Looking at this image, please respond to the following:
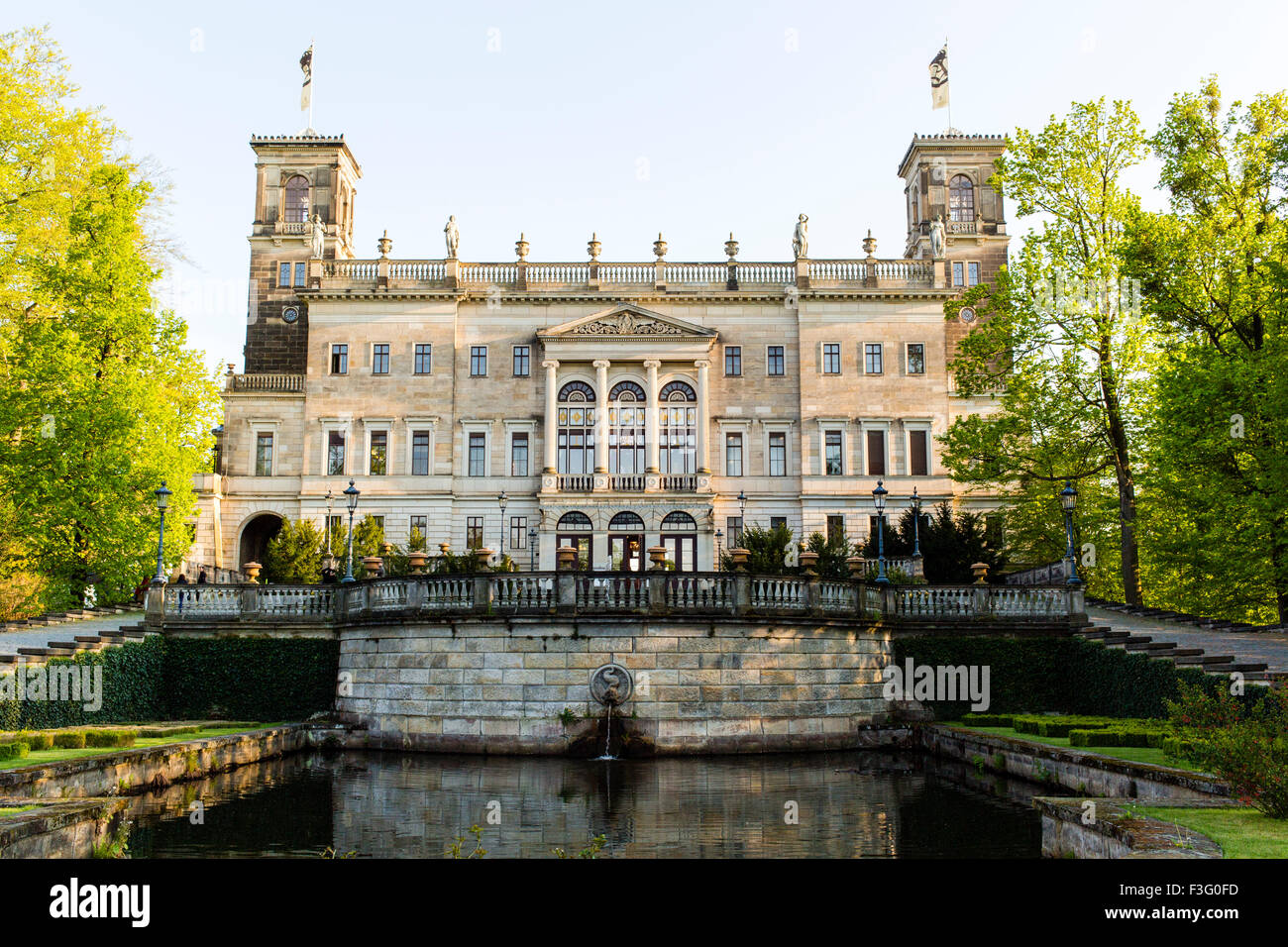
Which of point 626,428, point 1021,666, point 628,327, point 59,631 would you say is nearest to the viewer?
point 1021,666

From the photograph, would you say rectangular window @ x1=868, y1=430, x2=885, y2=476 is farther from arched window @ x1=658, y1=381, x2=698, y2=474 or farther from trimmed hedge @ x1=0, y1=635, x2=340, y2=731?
trimmed hedge @ x1=0, y1=635, x2=340, y2=731

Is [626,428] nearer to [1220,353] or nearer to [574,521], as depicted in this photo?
[574,521]

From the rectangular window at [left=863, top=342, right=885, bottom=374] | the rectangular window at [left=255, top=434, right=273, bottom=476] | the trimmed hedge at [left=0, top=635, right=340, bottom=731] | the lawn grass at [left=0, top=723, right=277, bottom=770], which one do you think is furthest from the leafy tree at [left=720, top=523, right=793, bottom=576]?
the rectangular window at [left=255, top=434, right=273, bottom=476]

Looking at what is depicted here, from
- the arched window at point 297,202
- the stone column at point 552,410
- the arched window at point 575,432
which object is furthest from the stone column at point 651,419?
the arched window at point 297,202

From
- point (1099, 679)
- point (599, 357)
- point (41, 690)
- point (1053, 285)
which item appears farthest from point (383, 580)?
point (599, 357)

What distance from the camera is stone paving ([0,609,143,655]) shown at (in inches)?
1164

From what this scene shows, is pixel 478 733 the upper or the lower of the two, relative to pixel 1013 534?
lower

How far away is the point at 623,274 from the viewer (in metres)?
57.3

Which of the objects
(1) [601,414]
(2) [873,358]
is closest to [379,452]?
(1) [601,414]

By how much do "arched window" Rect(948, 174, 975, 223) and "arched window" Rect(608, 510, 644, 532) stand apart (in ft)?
87.7

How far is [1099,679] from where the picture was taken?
92.3 ft

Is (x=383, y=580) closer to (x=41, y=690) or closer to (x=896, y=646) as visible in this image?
(x=41, y=690)

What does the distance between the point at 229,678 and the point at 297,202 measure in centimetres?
4114
